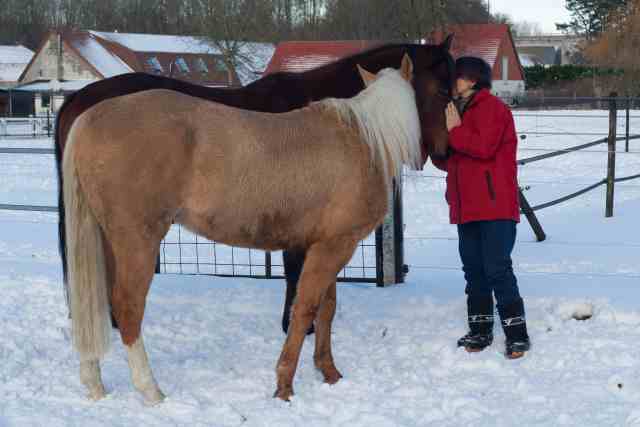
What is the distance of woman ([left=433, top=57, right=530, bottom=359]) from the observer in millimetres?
4273

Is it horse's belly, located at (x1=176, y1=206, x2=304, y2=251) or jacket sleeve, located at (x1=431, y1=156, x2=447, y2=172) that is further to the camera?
jacket sleeve, located at (x1=431, y1=156, x2=447, y2=172)

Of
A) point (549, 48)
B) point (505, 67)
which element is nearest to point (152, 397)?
point (505, 67)

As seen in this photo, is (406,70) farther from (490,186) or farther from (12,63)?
(12,63)

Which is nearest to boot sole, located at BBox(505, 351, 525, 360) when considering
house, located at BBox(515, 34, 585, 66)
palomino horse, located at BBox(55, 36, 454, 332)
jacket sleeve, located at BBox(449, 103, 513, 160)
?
jacket sleeve, located at BBox(449, 103, 513, 160)

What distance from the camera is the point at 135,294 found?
363 centimetres

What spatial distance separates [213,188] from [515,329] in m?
2.07

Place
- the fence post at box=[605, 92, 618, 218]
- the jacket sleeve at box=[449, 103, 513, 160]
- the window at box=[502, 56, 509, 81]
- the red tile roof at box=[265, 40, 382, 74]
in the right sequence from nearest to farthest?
the jacket sleeve at box=[449, 103, 513, 160] → the fence post at box=[605, 92, 618, 218] → the red tile roof at box=[265, 40, 382, 74] → the window at box=[502, 56, 509, 81]

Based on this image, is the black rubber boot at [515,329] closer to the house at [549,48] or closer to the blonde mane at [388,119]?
the blonde mane at [388,119]

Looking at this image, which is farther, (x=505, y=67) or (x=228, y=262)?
(x=505, y=67)

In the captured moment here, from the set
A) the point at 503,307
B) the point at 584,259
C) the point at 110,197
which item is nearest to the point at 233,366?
the point at 110,197

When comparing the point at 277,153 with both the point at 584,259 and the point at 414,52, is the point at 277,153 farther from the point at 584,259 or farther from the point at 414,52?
the point at 584,259

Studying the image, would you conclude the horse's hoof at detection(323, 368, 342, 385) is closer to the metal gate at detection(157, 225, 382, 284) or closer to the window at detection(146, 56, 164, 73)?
the metal gate at detection(157, 225, 382, 284)

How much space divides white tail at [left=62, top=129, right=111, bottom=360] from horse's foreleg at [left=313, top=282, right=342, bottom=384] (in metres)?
1.17

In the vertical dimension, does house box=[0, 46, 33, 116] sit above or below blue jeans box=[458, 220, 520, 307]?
above
